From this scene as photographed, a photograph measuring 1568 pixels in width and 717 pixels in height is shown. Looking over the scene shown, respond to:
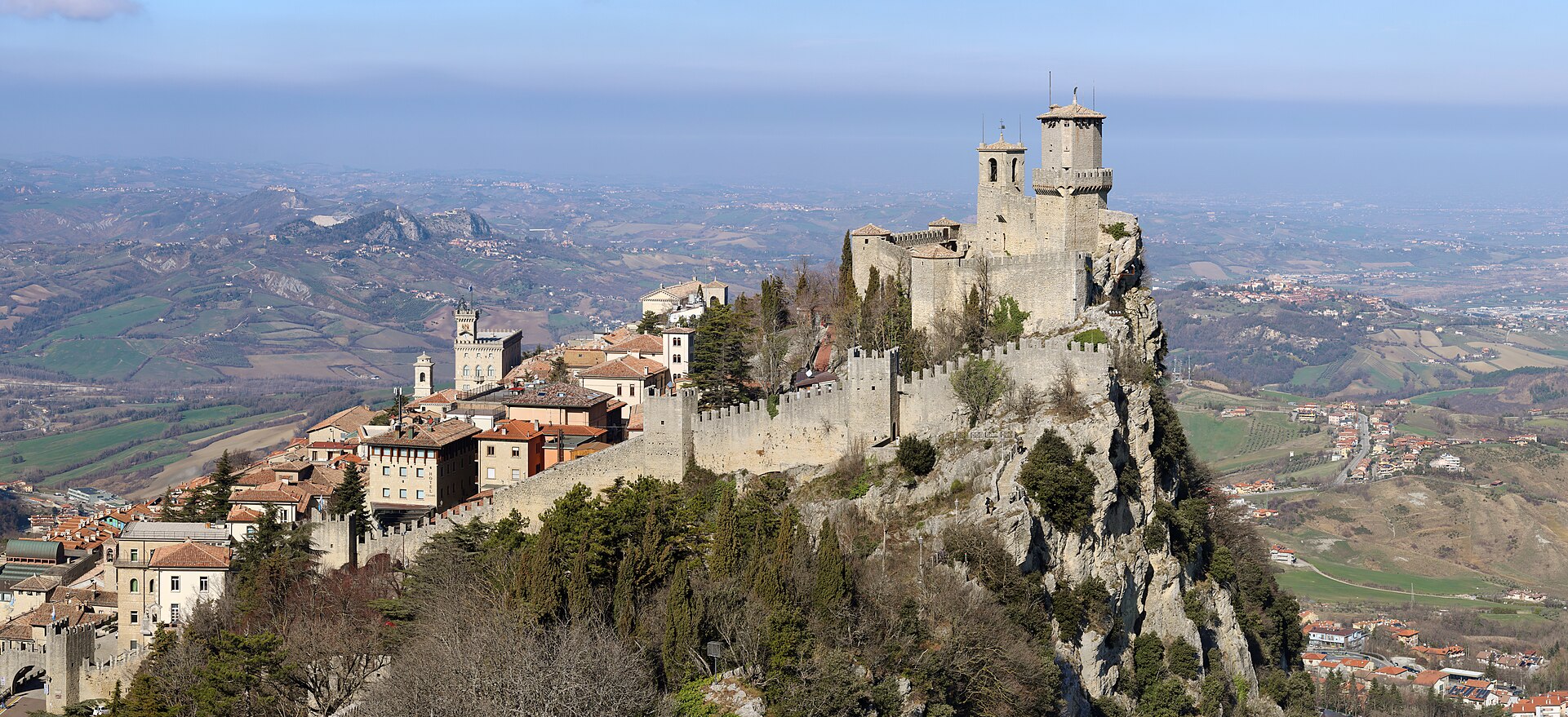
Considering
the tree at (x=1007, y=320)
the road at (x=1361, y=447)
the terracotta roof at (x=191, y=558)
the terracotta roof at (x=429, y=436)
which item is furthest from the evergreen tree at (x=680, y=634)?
the road at (x=1361, y=447)

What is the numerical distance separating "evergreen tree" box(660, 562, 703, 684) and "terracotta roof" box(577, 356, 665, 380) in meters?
26.1

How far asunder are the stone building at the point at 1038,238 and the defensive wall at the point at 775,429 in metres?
5.12

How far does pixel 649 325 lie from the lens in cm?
7531

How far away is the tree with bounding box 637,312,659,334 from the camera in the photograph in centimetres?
7412

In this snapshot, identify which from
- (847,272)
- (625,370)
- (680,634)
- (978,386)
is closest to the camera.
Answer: (680,634)

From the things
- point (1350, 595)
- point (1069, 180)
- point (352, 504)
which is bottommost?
point (1350, 595)

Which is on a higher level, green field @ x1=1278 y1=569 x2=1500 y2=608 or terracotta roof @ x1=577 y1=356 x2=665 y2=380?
terracotta roof @ x1=577 y1=356 x2=665 y2=380

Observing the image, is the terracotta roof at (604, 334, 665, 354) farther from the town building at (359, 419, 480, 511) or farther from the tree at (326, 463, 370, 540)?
the tree at (326, 463, 370, 540)

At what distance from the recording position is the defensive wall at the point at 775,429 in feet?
152

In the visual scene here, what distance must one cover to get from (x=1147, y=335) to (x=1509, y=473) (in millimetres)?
122419

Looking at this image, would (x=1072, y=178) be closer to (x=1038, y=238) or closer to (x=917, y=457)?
(x=1038, y=238)

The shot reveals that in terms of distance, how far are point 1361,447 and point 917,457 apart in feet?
484

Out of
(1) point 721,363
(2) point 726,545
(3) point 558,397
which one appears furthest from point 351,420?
(2) point 726,545

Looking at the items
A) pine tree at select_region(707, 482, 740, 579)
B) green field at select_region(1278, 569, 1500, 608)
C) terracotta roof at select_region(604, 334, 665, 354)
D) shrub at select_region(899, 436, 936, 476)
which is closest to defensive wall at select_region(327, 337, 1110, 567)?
shrub at select_region(899, 436, 936, 476)
